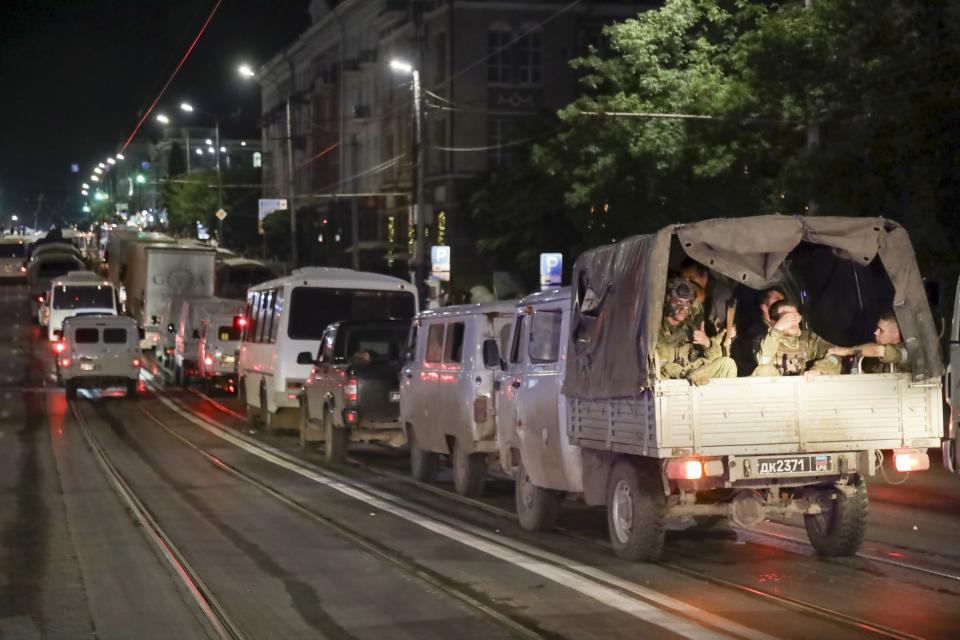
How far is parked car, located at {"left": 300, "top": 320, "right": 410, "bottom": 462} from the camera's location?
22.2 metres

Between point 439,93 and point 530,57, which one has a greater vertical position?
point 530,57

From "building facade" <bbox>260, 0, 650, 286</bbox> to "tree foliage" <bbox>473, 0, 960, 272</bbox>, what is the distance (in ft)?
45.5

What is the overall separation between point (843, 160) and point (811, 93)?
2.18m

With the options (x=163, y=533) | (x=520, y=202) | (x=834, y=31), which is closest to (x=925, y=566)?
(x=163, y=533)

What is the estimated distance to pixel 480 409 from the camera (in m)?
17.1

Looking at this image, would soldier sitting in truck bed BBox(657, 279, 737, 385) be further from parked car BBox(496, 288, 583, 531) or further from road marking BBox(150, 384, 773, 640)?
road marking BBox(150, 384, 773, 640)

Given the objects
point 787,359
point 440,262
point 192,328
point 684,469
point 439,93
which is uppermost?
point 439,93

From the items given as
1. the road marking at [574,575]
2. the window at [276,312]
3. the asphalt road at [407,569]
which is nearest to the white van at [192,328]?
the window at [276,312]

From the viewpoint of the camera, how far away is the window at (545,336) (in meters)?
14.3

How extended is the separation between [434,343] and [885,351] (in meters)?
7.77

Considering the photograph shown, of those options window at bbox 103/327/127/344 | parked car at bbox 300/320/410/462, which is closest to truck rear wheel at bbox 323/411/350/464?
parked car at bbox 300/320/410/462

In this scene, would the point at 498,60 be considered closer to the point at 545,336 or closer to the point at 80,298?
the point at 80,298

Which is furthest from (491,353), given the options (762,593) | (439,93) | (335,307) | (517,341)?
(439,93)

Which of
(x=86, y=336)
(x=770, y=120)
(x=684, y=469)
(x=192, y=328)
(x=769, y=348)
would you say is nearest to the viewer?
(x=684, y=469)
